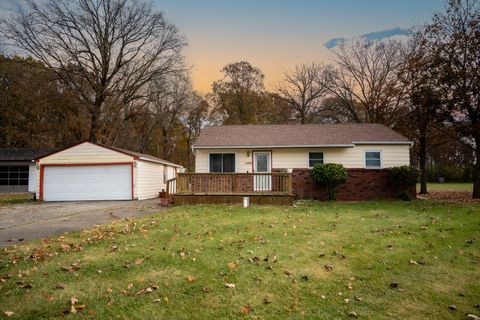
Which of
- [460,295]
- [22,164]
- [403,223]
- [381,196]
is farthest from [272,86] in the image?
[460,295]

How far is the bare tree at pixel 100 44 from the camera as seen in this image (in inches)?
917

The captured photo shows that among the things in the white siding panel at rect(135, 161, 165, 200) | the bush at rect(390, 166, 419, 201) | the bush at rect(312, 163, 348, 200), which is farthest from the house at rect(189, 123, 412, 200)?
the white siding panel at rect(135, 161, 165, 200)

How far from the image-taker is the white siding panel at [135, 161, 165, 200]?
1817cm

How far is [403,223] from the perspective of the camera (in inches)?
316

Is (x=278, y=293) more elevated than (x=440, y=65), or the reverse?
(x=440, y=65)

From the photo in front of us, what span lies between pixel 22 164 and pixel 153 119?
579 inches

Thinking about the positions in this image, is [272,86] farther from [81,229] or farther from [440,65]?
[81,229]

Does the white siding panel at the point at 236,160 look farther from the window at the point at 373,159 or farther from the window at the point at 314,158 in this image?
the window at the point at 373,159

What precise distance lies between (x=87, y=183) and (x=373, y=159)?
16702mm

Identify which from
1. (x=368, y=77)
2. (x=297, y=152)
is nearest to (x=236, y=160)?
(x=297, y=152)

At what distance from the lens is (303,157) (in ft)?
55.8

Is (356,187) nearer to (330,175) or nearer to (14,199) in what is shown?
(330,175)

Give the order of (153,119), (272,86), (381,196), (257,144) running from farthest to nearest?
1. (153,119)
2. (272,86)
3. (257,144)
4. (381,196)

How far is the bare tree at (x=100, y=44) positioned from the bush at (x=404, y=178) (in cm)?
2112
